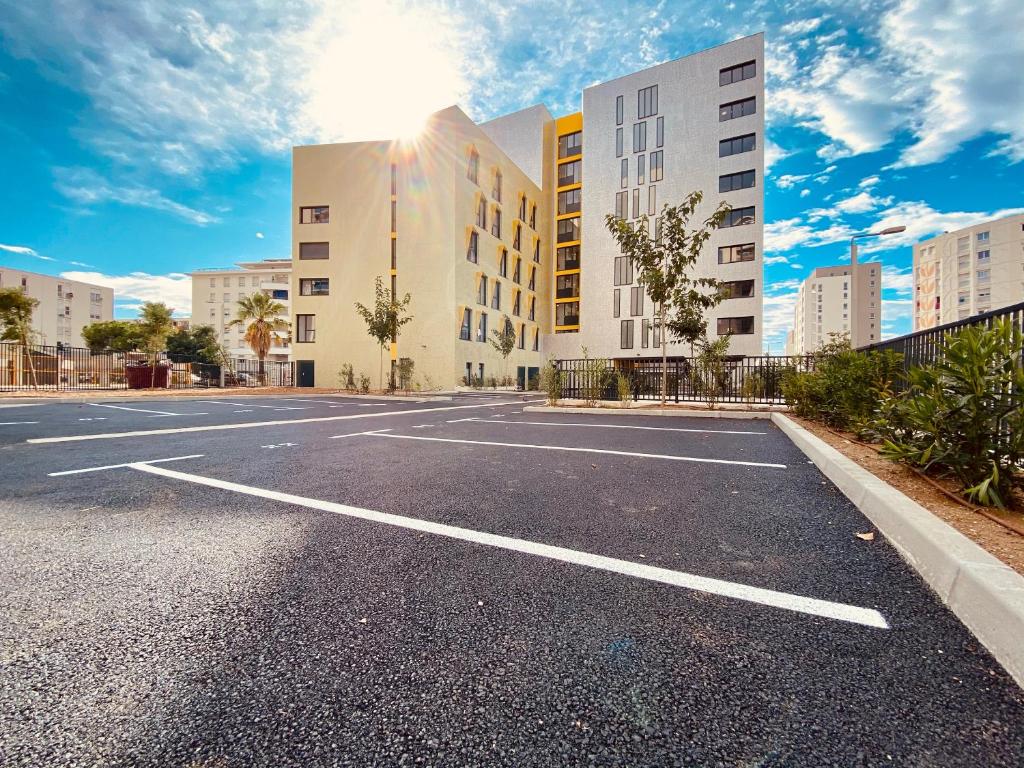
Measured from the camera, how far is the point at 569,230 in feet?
136

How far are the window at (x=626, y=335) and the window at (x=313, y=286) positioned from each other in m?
21.9

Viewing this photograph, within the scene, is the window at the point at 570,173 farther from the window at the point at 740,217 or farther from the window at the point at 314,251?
the window at the point at 314,251

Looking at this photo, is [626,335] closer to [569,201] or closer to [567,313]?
[567,313]

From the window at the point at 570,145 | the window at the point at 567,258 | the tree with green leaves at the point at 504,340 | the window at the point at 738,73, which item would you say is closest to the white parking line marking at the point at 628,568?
the tree with green leaves at the point at 504,340

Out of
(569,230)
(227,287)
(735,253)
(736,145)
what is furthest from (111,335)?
(736,145)

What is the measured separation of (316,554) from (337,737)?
4.58 feet

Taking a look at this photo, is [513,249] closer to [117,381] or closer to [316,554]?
[117,381]

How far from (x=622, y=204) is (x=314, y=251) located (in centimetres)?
2338

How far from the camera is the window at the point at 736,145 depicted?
101 ft

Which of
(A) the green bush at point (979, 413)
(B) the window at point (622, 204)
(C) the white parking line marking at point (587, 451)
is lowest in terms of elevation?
(C) the white parking line marking at point (587, 451)

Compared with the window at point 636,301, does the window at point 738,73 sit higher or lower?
higher

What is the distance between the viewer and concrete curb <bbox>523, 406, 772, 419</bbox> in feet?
35.5

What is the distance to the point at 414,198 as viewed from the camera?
2886cm

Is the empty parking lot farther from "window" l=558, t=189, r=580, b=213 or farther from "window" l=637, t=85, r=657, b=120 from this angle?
"window" l=558, t=189, r=580, b=213
